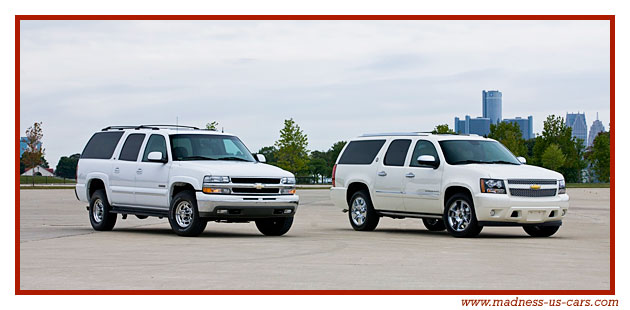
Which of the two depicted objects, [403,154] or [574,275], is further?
[403,154]

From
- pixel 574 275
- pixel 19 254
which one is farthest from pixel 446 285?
pixel 19 254

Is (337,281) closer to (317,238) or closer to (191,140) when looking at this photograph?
(317,238)

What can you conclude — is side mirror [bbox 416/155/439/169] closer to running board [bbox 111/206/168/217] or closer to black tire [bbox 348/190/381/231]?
black tire [bbox 348/190/381/231]

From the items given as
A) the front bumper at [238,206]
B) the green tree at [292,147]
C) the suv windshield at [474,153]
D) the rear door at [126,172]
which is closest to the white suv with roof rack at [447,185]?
the suv windshield at [474,153]

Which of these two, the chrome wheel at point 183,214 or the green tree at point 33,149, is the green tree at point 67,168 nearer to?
the green tree at point 33,149

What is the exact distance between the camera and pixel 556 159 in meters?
103

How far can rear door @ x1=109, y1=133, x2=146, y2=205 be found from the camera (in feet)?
66.5

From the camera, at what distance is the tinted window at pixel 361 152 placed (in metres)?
21.6

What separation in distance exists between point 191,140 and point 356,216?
3.97 meters

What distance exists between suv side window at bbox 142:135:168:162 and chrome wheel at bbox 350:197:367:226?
170 inches

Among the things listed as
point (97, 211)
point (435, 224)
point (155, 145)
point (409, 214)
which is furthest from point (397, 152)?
point (97, 211)

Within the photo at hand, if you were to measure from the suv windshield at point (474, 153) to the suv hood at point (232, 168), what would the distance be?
10.3ft

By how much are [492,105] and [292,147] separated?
53.9 meters

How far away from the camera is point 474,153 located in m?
20.0
